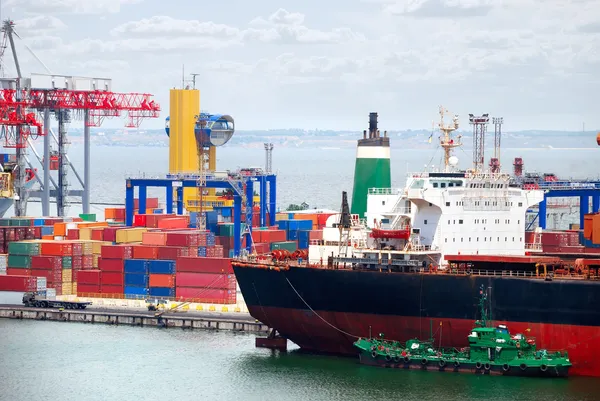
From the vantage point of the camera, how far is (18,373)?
46.2 m

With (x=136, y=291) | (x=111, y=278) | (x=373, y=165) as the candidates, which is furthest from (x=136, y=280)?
(x=373, y=165)

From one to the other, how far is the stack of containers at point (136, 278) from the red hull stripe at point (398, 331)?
35.5ft

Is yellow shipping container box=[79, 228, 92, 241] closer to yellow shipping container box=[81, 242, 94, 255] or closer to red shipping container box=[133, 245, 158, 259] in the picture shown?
yellow shipping container box=[81, 242, 94, 255]

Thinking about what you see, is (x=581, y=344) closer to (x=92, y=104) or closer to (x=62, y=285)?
(x=62, y=285)

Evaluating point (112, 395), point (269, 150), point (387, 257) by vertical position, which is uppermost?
point (269, 150)

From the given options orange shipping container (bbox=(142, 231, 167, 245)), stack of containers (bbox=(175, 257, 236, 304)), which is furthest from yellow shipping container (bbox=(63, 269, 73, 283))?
stack of containers (bbox=(175, 257, 236, 304))

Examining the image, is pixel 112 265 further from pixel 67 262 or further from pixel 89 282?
pixel 67 262

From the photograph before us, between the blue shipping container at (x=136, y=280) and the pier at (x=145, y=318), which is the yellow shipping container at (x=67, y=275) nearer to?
the pier at (x=145, y=318)

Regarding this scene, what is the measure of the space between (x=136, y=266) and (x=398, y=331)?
1740 cm

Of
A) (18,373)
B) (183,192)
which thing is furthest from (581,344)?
(183,192)

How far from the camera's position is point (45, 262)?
198 ft

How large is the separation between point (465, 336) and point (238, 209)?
22.8m

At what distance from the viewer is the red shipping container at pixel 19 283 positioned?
59312 millimetres

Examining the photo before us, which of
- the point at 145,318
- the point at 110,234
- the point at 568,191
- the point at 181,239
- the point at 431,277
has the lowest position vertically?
the point at 145,318
